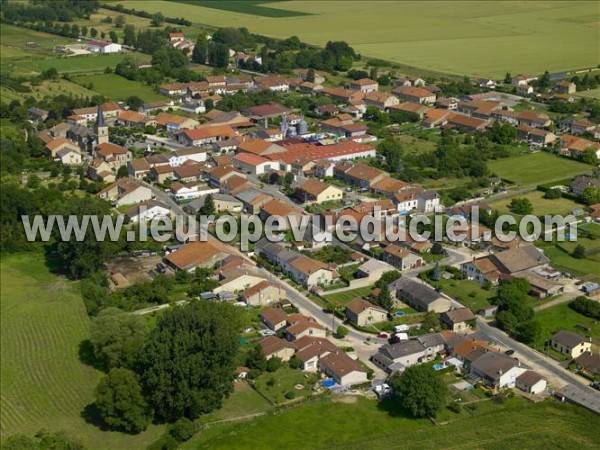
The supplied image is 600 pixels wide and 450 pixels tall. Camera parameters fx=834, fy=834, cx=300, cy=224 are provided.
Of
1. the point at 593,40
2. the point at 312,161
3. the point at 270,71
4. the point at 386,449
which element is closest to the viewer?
the point at 386,449

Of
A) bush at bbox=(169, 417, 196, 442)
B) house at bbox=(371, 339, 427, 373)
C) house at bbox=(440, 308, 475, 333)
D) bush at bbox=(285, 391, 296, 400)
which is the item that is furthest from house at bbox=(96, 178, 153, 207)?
bush at bbox=(169, 417, 196, 442)

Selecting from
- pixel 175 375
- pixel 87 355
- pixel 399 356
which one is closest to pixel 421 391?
pixel 399 356

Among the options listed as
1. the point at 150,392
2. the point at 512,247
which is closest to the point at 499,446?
the point at 150,392

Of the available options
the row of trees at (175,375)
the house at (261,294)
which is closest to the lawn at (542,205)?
the house at (261,294)

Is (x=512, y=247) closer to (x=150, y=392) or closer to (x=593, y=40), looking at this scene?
(x=150, y=392)

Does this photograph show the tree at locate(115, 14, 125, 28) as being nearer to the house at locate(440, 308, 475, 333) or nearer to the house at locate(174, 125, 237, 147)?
the house at locate(174, 125, 237, 147)
